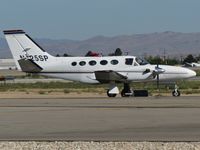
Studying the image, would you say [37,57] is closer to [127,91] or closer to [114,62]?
[114,62]

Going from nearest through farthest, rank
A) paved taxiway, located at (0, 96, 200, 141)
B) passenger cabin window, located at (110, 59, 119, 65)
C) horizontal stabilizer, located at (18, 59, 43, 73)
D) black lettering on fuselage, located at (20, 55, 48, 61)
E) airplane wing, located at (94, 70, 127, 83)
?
1. paved taxiway, located at (0, 96, 200, 141)
2. airplane wing, located at (94, 70, 127, 83)
3. passenger cabin window, located at (110, 59, 119, 65)
4. horizontal stabilizer, located at (18, 59, 43, 73)
5. black lettering on fuselage, located at (20, 55, 48, 61)

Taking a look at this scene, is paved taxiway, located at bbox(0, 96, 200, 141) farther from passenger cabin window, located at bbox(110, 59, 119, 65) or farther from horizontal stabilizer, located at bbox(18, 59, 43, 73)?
horizontal stabilizer, located at bbox(18, 59, 43, 73)

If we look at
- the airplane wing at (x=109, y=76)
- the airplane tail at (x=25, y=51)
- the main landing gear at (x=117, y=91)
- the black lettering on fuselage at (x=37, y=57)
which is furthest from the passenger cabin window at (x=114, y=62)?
the black lettering on fuselage at (x=37, y=57)

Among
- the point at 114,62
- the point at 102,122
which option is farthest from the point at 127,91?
the point at 102,122

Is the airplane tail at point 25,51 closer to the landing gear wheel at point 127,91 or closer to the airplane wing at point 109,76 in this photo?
the airplane wing at point 109,76

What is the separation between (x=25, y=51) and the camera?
37.8m

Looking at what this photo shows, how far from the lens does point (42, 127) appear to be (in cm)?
1762

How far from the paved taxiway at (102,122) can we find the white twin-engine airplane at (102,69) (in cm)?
955

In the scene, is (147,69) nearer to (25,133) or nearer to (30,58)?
(30,58)

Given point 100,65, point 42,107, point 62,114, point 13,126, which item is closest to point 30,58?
point 100,65

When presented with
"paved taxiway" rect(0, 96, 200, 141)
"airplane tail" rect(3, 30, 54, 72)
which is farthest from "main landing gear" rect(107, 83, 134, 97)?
"paved taxiway" rect(0, 96, 200, 141)

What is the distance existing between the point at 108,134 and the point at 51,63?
21829mm

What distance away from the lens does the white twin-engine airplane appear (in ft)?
117

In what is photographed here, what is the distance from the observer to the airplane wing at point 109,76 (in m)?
35.6
